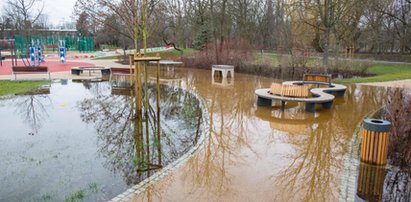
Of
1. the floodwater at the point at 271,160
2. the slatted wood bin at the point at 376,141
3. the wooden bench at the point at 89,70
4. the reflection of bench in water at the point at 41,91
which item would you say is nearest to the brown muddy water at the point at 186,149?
the floodwater at the point at 271,160

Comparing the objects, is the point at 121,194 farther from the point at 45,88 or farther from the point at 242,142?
the point at 45,88

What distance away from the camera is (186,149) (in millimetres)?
6797

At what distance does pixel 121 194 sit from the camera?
4.75 meters

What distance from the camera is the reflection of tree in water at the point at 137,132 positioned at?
6027 mm

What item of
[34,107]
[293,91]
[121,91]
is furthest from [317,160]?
[121,91]

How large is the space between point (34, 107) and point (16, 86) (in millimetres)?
5241

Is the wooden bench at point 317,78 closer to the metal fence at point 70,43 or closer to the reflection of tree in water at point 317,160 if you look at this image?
the reflection of tree in water at point 317,160

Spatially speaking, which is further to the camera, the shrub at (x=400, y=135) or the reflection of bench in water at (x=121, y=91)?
the reflection of bench in water at (x=121, y=91)

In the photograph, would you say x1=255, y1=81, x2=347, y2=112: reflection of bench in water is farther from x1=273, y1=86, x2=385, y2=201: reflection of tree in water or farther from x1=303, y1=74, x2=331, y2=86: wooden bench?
x1=303, y1=74, x2=331, y2=86: wooden bench

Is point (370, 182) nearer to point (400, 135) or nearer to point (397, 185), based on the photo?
point (397, 185)

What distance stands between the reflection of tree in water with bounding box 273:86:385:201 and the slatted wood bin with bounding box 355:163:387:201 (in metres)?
0.34

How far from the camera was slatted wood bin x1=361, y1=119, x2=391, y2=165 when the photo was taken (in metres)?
5.70

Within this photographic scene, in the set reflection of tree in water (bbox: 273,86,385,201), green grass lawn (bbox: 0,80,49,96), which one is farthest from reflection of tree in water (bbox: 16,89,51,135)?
reflection of tree in water (bbox: 273,86,385,201)

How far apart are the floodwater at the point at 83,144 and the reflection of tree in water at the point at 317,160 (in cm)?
215
